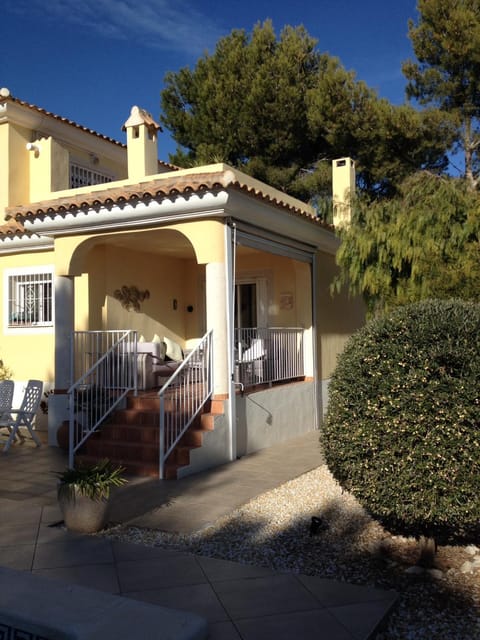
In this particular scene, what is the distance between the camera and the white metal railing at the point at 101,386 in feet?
29.5

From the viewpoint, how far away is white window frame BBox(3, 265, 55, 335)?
463 inches

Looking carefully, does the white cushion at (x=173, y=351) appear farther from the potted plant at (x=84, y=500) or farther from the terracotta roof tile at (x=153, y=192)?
the potted plant at (x=84, y=500)

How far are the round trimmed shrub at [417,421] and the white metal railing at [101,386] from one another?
4.98 metres

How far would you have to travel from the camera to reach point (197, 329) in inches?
528

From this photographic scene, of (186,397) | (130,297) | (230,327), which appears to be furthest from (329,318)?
(186,397)

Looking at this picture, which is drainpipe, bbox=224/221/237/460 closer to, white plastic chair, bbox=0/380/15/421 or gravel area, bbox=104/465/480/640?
gravel area, bbox=104/465/480/640

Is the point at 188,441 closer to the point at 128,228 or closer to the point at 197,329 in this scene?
the point at 128,228

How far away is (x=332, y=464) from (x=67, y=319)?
6.61 m

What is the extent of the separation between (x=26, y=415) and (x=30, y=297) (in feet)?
9.09

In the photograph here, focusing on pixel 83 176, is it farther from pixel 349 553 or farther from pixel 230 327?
pixel 349 553

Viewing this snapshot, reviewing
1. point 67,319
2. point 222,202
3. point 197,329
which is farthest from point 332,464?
point 197,329

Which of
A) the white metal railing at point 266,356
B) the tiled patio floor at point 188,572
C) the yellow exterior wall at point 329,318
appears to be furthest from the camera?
the yellow exterior wall at point 329,318

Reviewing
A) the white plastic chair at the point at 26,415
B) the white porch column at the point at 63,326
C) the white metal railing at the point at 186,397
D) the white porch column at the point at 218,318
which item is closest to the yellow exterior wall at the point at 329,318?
the white porch column at the point at 218,318

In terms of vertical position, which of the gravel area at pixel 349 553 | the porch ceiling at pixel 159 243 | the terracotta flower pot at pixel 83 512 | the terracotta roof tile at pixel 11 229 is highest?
the terracotta roof tile at pixel 11 229
